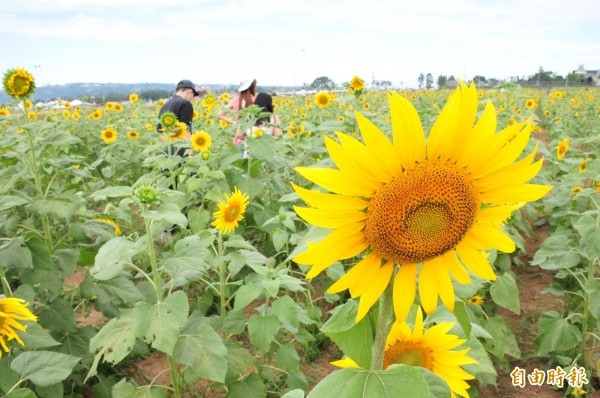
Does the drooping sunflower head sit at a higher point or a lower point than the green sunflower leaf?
lower

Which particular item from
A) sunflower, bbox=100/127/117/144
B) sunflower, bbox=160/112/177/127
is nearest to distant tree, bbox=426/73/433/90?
sunflower, bbox=100/127/117/144

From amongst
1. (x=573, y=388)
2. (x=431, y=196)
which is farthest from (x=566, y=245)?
(x=431, y=196)

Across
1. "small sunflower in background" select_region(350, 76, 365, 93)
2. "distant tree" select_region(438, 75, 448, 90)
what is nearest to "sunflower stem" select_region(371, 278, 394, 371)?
"small sunflower in background" select_region(350, 76, 365, 93)

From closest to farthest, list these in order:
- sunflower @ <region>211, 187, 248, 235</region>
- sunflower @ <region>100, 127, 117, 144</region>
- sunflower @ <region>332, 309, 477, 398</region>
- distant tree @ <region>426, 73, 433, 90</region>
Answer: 1. sunflower @ <region>332, 309, 477, 398</region>
2. sunflower @ <region>211, 187, 248, 235</region>
3. sunflower @ <region>100, 127, 117, 144</region>
4. distant tree @ <region>426, 73, 433, 90</region>

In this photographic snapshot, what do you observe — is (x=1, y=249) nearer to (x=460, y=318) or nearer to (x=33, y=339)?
(x=33, y=339)

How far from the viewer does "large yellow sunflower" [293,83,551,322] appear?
2.52ft

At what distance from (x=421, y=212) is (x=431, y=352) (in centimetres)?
57

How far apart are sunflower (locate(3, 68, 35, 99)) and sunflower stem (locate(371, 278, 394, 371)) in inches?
110

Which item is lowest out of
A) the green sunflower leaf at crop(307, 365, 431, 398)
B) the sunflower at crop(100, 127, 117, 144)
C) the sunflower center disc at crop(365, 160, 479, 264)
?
the sunflower at crop(100, 127, 117, 144)

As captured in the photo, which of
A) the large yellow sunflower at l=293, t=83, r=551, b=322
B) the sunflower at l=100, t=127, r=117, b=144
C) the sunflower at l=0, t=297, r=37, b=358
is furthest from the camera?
the sunflower at l=100, t=127, r=117, b=144

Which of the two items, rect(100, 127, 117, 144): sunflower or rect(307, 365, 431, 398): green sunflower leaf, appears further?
rect(100, 127, 117, 144): sunflower

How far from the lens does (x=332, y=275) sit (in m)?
2.26

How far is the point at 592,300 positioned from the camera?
99.0 inches

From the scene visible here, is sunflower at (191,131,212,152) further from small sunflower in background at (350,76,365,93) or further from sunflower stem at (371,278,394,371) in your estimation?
sunflower stem at (371,278,394,371)
